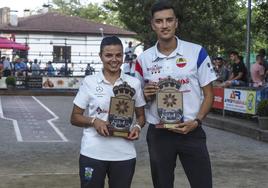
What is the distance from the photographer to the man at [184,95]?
4070 millimetres

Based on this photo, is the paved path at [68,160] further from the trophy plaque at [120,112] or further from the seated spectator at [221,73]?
the seated spectator at [221,73]

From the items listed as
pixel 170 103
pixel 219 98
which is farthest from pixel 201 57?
pixel 219 98

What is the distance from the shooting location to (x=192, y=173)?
4164mm

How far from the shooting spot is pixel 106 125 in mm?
3941

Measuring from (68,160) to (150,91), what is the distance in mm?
5149

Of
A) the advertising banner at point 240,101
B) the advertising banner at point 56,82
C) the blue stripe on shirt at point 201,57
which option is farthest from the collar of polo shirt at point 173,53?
the advertising banner at point 56,82

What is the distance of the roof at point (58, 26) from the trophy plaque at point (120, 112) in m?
40.0

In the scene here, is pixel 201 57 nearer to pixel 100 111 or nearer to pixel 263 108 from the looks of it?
pixel 100 111

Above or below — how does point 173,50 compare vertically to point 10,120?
above

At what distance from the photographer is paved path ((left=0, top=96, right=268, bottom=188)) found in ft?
24.3

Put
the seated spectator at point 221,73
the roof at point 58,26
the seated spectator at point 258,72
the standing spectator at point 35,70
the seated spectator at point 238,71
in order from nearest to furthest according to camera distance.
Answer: the seated spectator at point 238,71
the seated spectator at point 258,72
the seated spectator at point 221,73
the standing spectator at point 35,70
the roof at point 58,26

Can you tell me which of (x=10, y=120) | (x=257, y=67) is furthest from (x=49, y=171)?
(x=257, y=67)

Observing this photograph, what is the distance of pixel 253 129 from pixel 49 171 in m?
5.65

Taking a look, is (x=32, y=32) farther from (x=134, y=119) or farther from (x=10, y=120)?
(x=134, y=119)
